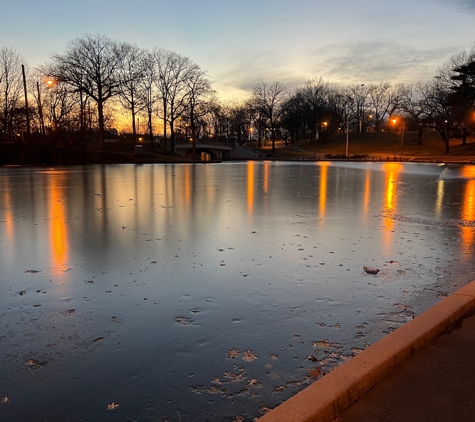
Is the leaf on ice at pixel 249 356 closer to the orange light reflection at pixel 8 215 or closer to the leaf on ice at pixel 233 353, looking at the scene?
the leaf on ice at pixel 233 353

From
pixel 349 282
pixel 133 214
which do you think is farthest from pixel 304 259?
pixel 133 214

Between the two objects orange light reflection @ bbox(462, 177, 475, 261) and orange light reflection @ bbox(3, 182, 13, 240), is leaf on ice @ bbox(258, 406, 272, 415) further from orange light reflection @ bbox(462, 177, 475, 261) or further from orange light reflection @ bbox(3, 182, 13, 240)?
orange light reflection @ bbox(3, 182, 13, 240)

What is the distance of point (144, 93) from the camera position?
229ft

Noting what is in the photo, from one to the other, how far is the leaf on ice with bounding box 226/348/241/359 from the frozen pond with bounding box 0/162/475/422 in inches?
0.5

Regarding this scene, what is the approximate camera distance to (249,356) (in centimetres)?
Result: 391

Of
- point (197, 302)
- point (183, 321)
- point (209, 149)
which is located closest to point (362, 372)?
point (183, 321)

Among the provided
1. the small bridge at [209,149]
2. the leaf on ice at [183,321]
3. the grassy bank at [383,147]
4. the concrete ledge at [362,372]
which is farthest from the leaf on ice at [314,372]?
the small bridge at [209,149]

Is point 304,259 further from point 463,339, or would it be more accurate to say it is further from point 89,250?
point 89,250

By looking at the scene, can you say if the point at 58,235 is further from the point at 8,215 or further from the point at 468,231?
the point at 468,231

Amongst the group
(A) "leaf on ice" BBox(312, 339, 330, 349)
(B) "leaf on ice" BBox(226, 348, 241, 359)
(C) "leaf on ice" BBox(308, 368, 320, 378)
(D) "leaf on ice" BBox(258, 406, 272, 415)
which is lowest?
(B) "leaf on ice" BBox(226, 348, 241, 359)

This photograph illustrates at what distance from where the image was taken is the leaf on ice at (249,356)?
12.6ft

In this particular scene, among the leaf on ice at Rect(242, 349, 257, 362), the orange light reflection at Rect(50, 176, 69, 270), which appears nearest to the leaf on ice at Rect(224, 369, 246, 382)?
the leaf on ice at Rect(242, 349, 257, 362)

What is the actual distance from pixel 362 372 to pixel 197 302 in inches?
98.5

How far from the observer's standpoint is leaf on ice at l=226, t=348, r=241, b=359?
3.91 m
